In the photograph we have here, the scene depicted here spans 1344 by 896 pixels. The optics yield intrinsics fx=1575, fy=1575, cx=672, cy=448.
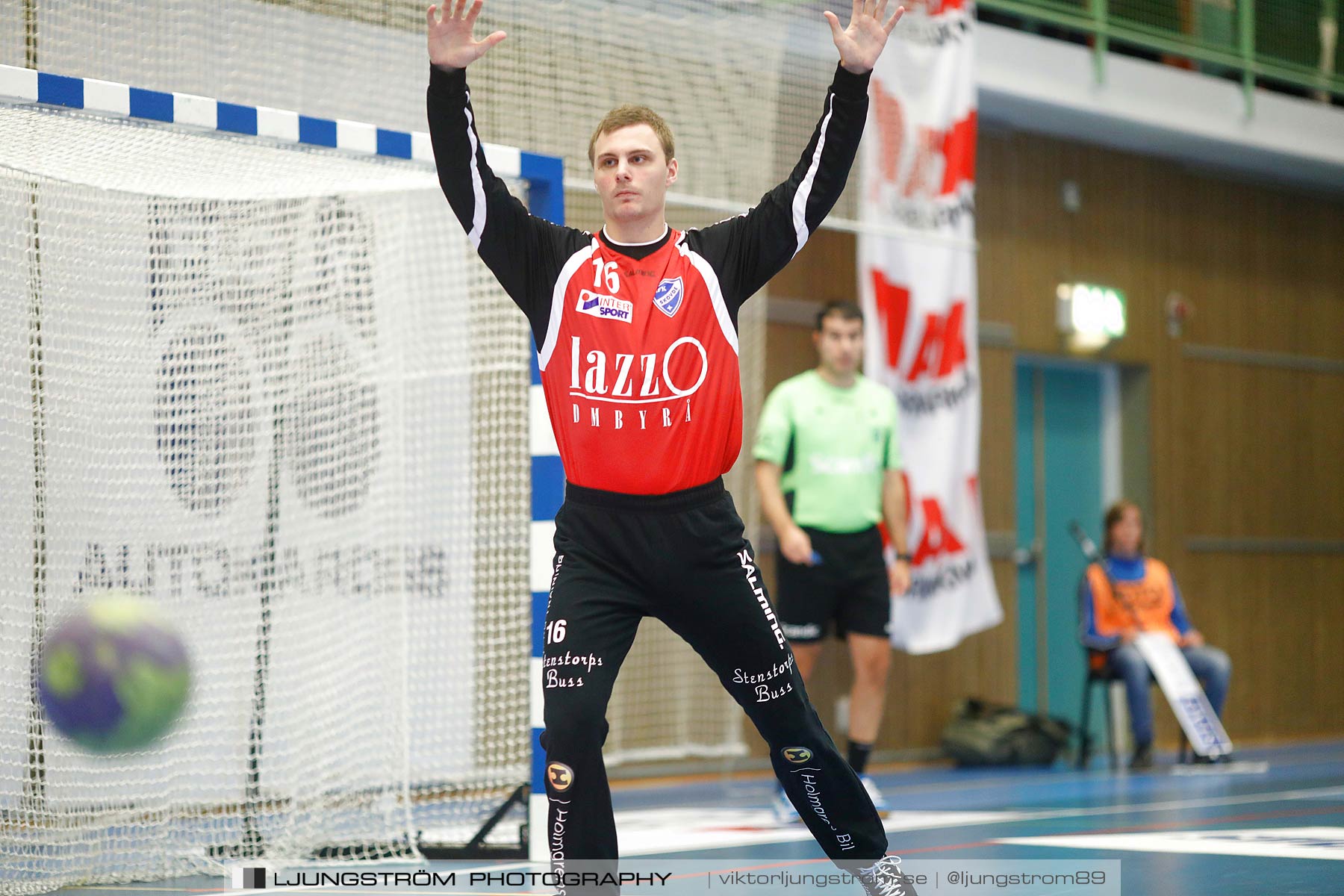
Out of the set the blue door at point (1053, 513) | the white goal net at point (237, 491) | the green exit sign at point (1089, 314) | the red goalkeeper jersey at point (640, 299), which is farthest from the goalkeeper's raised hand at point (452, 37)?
the green exit sign at point (1089, 314)

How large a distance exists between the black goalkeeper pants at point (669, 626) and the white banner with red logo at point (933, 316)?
5.45 metres

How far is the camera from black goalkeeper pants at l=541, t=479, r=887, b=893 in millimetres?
3258

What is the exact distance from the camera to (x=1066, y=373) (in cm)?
1200

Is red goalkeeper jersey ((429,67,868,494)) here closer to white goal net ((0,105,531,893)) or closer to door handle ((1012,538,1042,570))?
white goal net ((0,105,531,893))

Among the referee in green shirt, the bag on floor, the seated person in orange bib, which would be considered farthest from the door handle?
the referee in green shirt

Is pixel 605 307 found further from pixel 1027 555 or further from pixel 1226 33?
pixel 1226 33

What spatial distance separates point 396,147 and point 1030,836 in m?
3.36

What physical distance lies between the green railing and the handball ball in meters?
7.21

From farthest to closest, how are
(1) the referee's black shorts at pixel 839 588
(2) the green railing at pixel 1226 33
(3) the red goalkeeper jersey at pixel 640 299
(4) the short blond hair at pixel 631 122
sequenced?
(2) the green railing at pixel 1226 33, (1) the referee's black shorts at pixel 839 588, (4) the short blond hair at pixel 631 122, (3) the red goalkeeper jersey at pixel 640 299

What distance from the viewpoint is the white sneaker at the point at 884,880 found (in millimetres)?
3453

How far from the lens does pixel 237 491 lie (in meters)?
5.60

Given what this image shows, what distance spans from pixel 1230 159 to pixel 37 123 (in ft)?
32.9

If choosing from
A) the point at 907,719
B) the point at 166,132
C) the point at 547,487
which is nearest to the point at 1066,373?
the point at 907,719

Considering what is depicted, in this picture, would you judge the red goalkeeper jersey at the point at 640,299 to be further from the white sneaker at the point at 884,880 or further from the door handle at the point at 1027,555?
the door handle at the point at 1027,555
